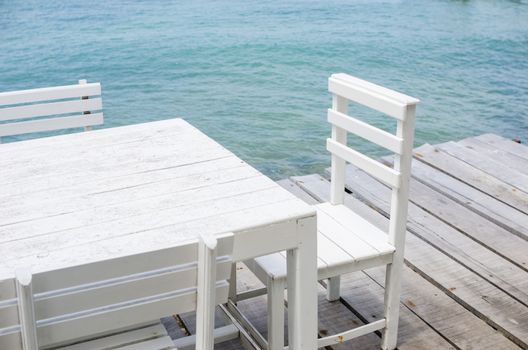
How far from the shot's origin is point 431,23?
12.0 meters

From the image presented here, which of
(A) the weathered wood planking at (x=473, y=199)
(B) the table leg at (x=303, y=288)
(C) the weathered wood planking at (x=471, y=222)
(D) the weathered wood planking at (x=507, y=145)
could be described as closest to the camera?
(B) the table leg at (x=303, y=288)

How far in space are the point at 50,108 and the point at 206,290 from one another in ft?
5.53

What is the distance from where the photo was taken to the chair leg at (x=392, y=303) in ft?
7.86

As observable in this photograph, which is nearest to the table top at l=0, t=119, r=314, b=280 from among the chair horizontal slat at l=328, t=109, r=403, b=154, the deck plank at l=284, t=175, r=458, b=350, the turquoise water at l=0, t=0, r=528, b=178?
the chair horizontal slat at l=328, t=109, r=403, b=154

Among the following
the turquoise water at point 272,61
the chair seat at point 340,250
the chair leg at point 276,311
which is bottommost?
the turquoise water at point 272,61

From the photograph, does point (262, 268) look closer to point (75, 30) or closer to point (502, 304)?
point (502, 304)

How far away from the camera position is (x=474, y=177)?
411 cm

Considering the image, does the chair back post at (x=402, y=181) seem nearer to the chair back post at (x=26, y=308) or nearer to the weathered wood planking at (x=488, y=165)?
the chair back post at (x=26, y=308)

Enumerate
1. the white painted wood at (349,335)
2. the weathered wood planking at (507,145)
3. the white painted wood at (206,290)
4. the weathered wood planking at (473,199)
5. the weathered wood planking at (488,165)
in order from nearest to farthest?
the white painted wood at (206,290) → the white painted wood at (349,335) → the weathered wood planking at (473,199) → the weathered wood planking at (488,165) → the weathered wood planking at (507,145)

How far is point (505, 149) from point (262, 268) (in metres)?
2.94

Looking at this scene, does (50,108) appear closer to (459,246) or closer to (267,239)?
(267,239)

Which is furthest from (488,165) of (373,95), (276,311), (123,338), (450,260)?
(123,338)

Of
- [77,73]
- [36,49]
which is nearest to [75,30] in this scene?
[36,49]

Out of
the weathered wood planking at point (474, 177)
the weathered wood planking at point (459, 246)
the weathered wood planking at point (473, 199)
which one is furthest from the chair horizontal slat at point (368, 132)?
A: the weathered wood planking at point (474, 177)
